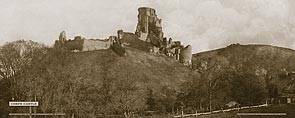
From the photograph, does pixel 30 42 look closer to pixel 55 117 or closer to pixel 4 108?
Answer: pixel 4 108

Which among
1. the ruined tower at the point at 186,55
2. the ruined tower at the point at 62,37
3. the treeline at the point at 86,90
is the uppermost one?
the ruined tower at the point at 62,37

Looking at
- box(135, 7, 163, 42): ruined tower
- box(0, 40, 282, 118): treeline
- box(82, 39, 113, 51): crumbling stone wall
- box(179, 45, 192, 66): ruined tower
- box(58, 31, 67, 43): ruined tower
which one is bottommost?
box(0, 40, 282, 118): treeline

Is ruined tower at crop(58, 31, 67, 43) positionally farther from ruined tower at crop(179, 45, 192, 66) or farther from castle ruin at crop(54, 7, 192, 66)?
ruined tower at crop(179, 45, 192, 66)

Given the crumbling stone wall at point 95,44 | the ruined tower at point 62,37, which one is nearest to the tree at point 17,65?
the ruined tower at point 62,37

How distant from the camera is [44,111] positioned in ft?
141

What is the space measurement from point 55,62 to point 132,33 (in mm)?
44577

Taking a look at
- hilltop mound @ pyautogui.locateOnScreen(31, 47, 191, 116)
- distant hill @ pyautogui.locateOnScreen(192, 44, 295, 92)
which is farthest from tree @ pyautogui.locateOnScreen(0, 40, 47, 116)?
distant hill @ pyautogui.locateOnScreen(192, 44, 295, 92)

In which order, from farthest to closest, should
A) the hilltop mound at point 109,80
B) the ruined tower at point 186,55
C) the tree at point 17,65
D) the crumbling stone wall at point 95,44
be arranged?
1. the ruined tower at point 186,55
2. the crumbling stone wall at point 95,44
3. the tree at point 17,65
4. the hilltop mound at point 109,80

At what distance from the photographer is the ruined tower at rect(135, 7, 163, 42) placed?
111 m

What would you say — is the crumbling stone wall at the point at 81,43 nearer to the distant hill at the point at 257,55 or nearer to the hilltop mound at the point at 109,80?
the hilltop mound at the point at 109,80

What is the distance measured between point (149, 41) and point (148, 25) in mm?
4834

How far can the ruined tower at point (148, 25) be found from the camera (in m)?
111

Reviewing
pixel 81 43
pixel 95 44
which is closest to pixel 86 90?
pixel 81 43

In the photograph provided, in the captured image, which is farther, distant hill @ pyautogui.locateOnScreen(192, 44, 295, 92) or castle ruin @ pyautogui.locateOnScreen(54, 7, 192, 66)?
distant hill @ pyautogui.locateOnScreen(192, 44, 295, 92)
